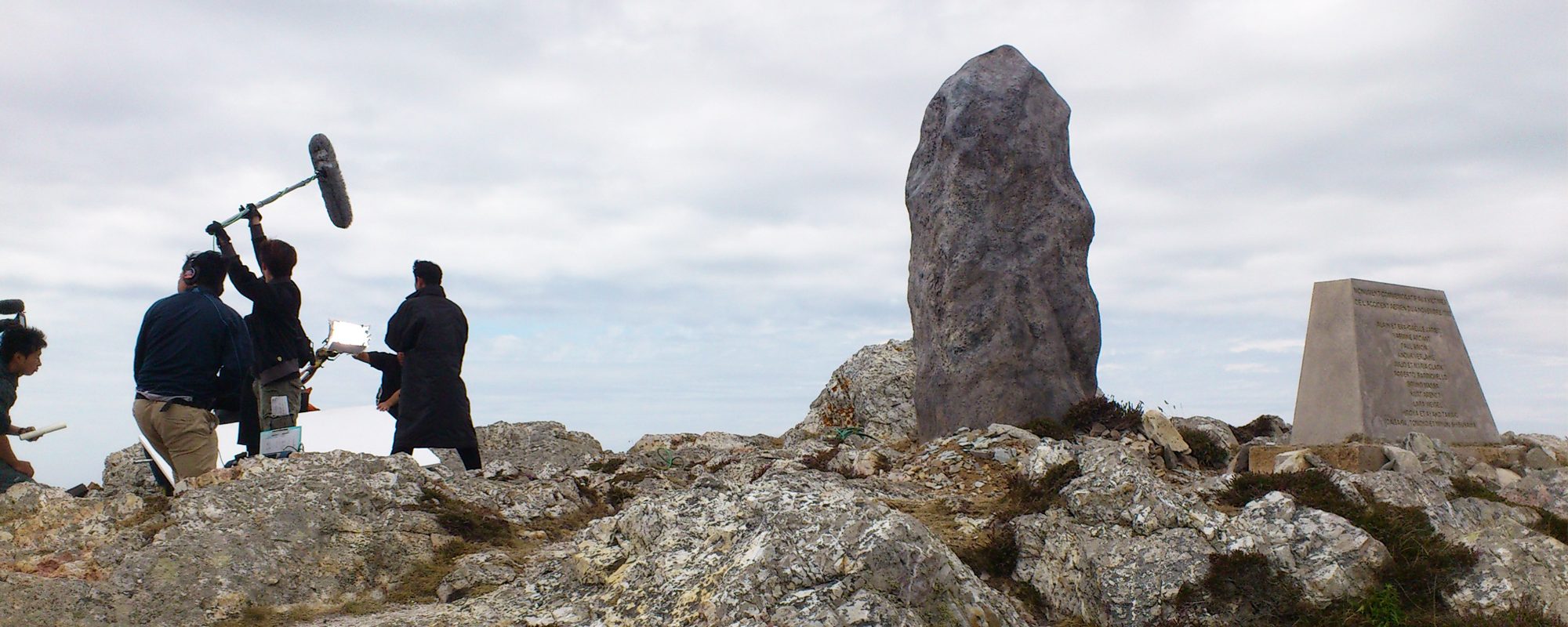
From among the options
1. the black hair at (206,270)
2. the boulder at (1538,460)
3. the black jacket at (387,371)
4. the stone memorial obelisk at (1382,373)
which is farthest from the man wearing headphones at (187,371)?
the boulder at (1538,460)

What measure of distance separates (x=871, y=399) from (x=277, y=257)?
8.84 meters

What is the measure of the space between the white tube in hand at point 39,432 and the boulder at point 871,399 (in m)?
9.05

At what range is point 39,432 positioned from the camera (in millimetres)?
9969

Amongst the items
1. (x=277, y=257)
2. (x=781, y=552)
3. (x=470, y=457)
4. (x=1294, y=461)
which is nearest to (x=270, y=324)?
(x=277, y=257)

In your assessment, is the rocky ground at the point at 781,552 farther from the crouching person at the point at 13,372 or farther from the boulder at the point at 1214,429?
the boulder at the point at 1214,429

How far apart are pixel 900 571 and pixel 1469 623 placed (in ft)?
12.4

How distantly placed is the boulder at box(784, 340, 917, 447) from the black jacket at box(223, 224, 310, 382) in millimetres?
7768

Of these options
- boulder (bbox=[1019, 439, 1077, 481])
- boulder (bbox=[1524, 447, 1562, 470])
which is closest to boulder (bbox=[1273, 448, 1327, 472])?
boulder (bbox=[1019, 439, 1077, 481])

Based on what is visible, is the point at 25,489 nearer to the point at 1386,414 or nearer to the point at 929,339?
the point at 929,339

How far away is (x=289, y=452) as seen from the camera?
30.8ft

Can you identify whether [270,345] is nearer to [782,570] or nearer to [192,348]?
[192,348]

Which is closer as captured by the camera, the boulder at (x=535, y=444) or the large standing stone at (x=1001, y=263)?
the large standing stone at (x=1001, y=263)

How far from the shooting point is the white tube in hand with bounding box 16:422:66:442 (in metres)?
9.91

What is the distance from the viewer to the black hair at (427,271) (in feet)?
38.5
